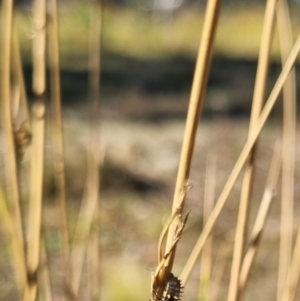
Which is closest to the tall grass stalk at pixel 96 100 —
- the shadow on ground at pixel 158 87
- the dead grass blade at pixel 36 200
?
the dead grass blade at pixel 36 200

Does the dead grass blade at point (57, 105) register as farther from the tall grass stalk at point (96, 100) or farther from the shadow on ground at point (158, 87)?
the shadow on ground at point (158, 87)

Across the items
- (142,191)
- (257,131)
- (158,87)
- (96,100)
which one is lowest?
(257,131)

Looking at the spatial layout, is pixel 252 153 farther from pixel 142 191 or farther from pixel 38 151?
pixel 142 191

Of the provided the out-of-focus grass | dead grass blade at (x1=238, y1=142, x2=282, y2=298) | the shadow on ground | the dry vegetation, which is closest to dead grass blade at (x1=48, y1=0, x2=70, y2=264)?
the dry vegetation

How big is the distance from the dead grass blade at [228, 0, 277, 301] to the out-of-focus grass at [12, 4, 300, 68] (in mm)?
3152

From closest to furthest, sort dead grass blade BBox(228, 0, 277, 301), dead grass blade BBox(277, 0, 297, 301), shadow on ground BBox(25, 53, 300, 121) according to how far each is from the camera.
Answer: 1. dead grass blade BBox(228, 0, 277, 301)
2. dead grass blade BBox(277, 0, 297, 301)
3. shadow on ground BBox(25, 53, 300, 121)

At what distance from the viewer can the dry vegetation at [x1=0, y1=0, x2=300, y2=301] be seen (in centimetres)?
37

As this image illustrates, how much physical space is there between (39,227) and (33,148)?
0.07 meters

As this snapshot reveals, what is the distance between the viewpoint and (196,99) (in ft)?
0.91

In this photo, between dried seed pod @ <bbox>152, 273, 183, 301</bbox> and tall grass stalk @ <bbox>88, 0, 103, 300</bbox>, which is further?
tall grass stalk @ <bbox>88, 0, 103, 300</bbox>

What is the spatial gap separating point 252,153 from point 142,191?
1.48m

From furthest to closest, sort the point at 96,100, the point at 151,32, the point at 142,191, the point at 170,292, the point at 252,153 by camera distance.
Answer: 1. the point at 151,32
2. the point at 142,191
3. the point at 96,100
4. the point at 252,153
5. the point at 170,292

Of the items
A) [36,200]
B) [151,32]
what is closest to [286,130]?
[36,200]

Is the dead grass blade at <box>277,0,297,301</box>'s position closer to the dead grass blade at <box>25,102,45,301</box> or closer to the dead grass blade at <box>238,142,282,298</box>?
the dead grass blade at <box>238,142,282,298</box>
